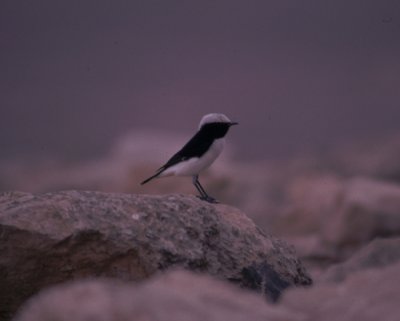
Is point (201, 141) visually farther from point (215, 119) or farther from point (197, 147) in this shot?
point (215, 119)

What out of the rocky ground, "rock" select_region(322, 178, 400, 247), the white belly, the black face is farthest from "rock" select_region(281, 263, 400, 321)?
"rock" select_region(322, 178, 400, 247)

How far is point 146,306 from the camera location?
2994mm

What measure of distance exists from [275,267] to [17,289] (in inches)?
73.8

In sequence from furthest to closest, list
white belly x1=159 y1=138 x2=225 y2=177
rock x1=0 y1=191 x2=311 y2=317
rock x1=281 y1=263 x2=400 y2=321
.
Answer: white belly x1=159 y1=138 x2=225 y2=177
rock x1=0 y1=191 x2=311 y2=317
rock x1=281 y1=263 x2=400 y2=321

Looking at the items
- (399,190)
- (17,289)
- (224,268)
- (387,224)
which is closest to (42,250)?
(17,289)

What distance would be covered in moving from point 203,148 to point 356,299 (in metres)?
4.28

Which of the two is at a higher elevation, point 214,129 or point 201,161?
point 214,129

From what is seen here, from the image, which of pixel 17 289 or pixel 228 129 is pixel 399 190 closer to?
pixel 228 129

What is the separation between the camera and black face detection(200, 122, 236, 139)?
768 centimetres

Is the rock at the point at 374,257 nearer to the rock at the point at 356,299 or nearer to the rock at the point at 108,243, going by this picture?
the rock at the point at 108,243

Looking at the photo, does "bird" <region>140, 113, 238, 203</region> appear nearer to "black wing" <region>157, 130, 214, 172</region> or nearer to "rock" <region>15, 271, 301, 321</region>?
"black wing" <region>157, 130, 214, 172</region>

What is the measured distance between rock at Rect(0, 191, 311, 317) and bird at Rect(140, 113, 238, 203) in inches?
87.6

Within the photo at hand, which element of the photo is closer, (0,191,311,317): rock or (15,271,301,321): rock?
(15,271,301,321): rock

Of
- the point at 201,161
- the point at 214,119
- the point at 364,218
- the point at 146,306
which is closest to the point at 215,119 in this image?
the point at 214,119
